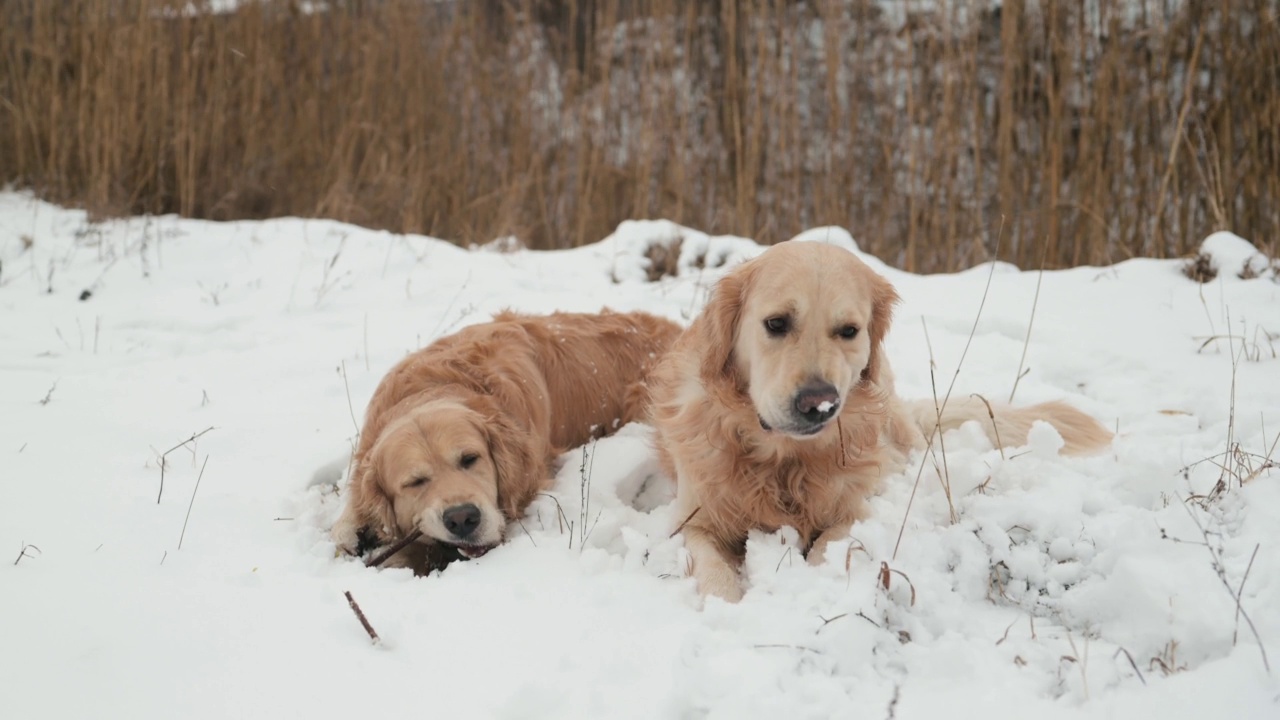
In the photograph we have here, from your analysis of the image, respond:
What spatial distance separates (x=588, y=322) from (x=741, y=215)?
2.59 m

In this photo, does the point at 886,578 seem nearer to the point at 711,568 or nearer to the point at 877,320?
the point at 711,568

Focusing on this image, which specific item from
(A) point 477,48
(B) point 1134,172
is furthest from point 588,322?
(A) point 477,48

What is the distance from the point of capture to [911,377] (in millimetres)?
3734

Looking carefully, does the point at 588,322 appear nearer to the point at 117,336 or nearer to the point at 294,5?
the point at 117,336

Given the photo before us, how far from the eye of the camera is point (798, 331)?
7.06ft

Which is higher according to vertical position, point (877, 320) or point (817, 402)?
point (877, 320)

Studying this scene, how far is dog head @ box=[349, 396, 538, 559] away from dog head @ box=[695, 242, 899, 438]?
2.56 ft

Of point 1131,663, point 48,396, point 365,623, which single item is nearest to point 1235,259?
point 1131,663

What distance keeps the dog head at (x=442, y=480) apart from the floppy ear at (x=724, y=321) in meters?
0.77

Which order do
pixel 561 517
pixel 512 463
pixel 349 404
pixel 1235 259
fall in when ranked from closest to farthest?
1. pixel 561 517
2. pixel 512 463
3. pixel 349 404
4. pixel 1235 259

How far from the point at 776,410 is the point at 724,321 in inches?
15.2

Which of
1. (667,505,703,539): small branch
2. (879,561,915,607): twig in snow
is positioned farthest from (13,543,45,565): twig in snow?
(879,561,915,607): twig in snow

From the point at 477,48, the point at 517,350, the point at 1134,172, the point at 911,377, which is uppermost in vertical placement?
the point at 477,48

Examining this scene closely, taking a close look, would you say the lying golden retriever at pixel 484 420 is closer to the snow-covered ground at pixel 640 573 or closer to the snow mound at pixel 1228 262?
the snow-covered ground at pixel 640 573
